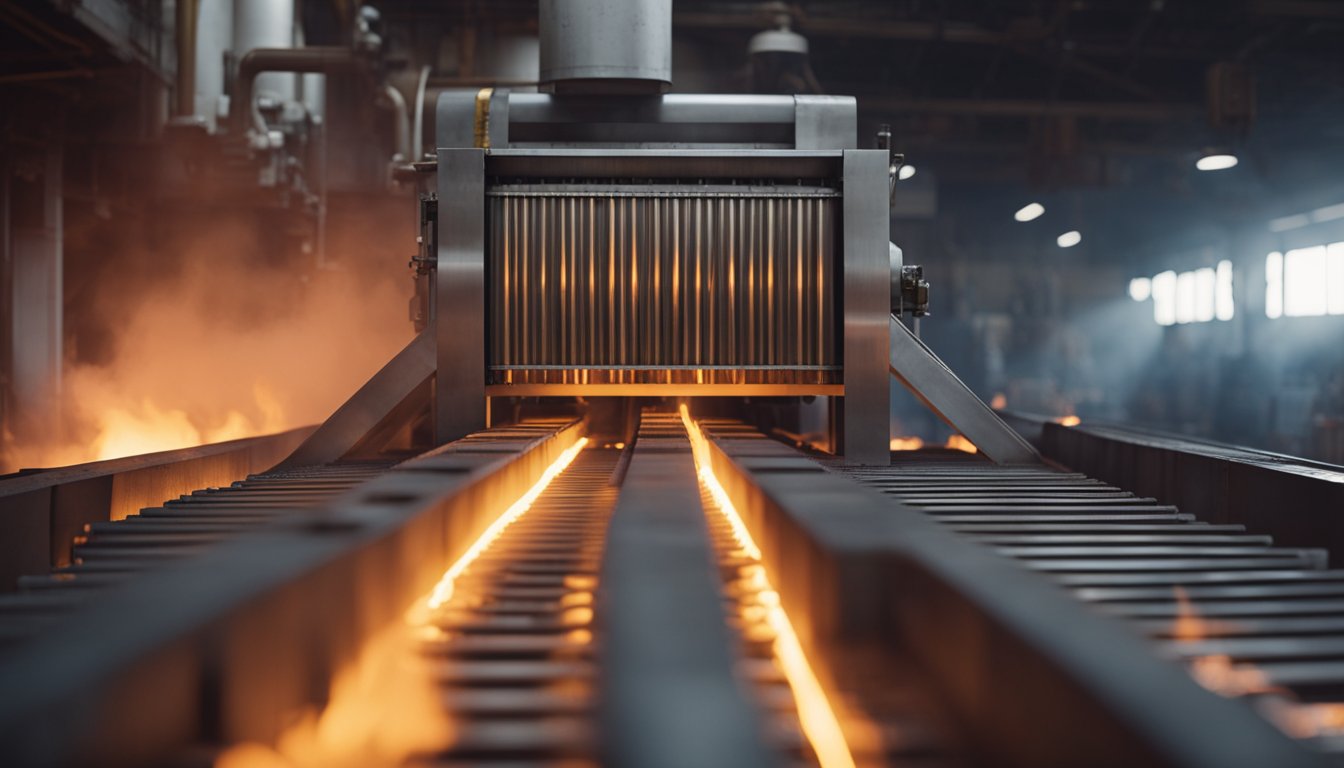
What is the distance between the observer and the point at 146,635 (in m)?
1.37

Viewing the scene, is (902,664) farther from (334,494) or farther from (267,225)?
(267,225)

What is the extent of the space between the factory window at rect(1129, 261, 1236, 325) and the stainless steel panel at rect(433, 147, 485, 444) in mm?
16114

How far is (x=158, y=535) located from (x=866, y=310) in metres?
2.79

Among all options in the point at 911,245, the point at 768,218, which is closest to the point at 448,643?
the point at 768,218

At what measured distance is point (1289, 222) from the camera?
16609mm

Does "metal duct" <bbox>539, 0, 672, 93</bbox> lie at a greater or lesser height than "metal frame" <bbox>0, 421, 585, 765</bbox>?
greater

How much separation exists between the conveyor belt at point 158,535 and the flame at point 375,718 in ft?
1.74

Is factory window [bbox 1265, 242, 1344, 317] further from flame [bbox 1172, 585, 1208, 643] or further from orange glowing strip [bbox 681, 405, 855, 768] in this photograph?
orange glowing strip [bbox 681, 405, 855, 768]

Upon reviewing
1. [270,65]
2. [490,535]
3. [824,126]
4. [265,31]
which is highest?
[265,31]

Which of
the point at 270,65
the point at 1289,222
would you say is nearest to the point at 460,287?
the point at 270,65

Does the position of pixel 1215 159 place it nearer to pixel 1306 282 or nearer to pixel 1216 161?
pixel 1216 161

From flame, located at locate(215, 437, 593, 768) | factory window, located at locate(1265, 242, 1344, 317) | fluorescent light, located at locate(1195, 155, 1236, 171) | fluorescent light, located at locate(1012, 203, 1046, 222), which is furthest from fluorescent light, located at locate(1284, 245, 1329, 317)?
flame, located at locate(215, 437, 593, 768)

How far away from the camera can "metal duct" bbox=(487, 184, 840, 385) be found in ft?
16.0

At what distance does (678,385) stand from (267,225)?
7.74 m
